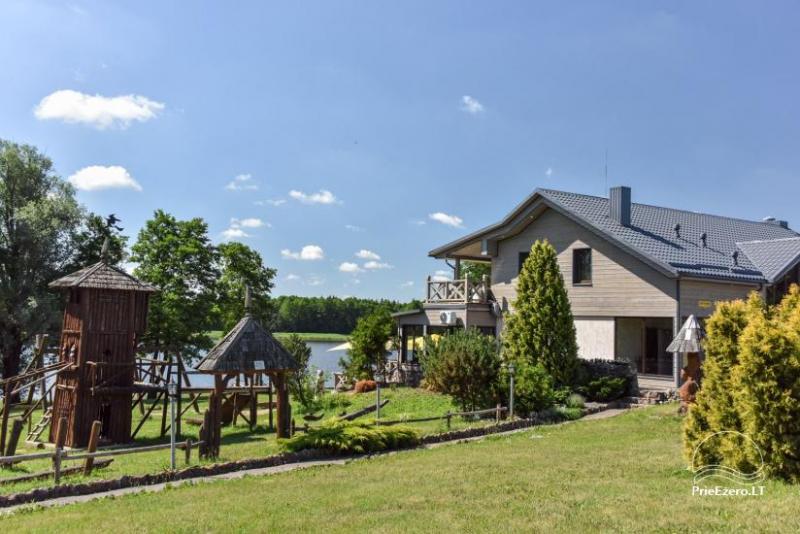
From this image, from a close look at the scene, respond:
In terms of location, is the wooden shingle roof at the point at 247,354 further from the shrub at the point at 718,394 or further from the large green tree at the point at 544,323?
the large green tree at the point at 544,323

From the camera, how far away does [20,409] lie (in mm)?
31203

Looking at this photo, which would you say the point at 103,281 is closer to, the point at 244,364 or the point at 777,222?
the point at 244,364

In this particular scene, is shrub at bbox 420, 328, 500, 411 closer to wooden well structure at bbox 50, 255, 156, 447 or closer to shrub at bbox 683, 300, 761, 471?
shrub at bbox 683, 300, 761, 471

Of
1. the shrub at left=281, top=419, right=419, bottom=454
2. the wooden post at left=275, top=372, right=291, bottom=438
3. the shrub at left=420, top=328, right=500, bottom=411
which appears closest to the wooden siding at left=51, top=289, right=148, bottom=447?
the wooden post at left=275, top=372, right=291, bottom=438

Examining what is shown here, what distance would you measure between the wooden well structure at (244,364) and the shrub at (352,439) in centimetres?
155

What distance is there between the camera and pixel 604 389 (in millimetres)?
22969

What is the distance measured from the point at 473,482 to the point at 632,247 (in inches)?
621

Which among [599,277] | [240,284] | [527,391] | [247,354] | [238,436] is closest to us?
[247,354]

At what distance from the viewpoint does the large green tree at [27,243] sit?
33.5m

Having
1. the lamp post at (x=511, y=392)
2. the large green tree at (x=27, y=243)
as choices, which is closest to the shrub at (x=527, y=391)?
the lamp post at (x=511, y=392)

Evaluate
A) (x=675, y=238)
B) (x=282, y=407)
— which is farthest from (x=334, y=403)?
(x=675, y=238)

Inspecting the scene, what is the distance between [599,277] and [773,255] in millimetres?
8462

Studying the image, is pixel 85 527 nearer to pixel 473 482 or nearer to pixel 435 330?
pixel 473 482

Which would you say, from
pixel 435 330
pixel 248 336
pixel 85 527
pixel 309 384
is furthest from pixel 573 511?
pixel 435 330
